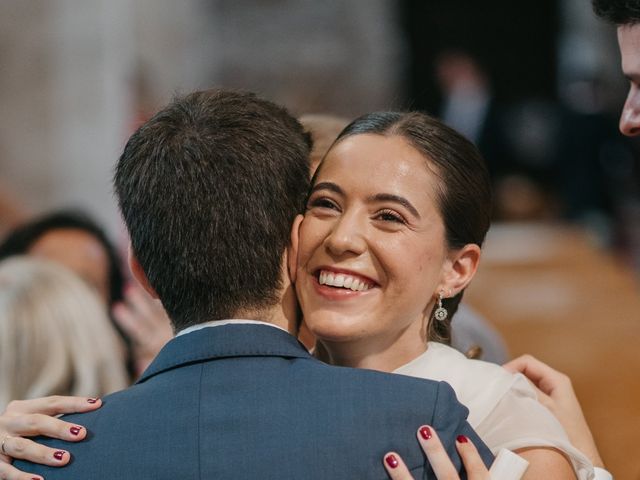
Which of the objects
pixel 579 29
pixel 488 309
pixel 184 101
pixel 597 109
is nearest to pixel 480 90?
pixel 597 109

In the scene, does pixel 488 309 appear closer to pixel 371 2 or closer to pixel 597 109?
pixel 597 109

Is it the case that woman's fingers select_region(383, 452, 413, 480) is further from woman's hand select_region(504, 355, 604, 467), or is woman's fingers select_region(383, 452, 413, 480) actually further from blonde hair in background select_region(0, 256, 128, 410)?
blonde hair in background select_region(0, 256, 128, 410)

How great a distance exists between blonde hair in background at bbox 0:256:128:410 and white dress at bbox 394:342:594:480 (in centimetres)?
130

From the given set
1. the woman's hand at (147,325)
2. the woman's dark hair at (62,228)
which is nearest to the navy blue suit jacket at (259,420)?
the woman's hand at (147,325)

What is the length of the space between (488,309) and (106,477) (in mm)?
6790

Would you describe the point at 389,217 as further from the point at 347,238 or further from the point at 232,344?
the point at 232,344

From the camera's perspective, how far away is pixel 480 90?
12.4 m

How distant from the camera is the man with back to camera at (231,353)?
191cm

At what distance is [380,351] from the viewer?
237cm

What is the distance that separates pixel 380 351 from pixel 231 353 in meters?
0.47

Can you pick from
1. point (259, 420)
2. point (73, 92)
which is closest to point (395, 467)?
point (259, 420)

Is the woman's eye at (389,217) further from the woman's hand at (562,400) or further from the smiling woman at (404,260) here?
the woman's hand at (562,400)

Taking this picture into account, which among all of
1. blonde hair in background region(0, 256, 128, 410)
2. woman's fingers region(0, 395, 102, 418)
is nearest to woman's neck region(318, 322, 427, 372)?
woman's fingers region(0, 395, 102, 418)

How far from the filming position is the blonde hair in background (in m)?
3.27
